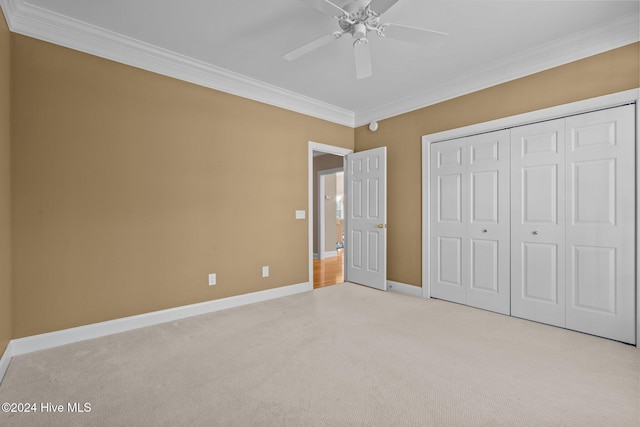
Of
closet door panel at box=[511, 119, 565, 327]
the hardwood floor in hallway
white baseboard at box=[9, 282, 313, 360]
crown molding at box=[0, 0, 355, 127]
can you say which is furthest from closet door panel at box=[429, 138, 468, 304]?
white baseboard at box=[9, 282, 313, 360]

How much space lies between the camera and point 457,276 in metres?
3.72

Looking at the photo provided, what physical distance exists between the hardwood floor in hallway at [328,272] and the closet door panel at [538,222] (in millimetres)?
2594

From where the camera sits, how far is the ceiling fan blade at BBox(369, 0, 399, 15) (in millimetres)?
1869

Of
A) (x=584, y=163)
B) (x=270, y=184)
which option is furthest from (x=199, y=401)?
(x=584, y=163)

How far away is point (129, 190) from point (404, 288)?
11.6ft

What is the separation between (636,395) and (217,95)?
4292 millimetres

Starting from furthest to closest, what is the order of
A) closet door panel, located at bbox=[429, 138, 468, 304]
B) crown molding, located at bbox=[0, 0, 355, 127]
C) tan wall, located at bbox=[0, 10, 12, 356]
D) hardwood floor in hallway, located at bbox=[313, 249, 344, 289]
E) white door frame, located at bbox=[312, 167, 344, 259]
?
white door frame, located at bbox=[312, 167, 344, 259] → hardwood floor in hallway, located at bbox=[313, 249, 344, 289] → closet door panel, located at bbox=[429, 138, 468, 304] → crown molding, located at bbox=[0, 0, 355, 127] → tan wall, located at bbox=[0, 10, 12, 356]

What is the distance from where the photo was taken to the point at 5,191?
2217mm

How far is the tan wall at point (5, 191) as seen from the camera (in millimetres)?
2117

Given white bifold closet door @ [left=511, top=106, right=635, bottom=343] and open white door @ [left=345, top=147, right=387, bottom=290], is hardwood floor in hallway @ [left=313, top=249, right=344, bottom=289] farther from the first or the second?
white bifold closet door @ [left=511, top=106, right=635, bottom=343]

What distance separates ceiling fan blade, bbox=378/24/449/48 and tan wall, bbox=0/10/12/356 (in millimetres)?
2716

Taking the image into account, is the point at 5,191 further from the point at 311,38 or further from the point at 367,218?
the point at 367,218

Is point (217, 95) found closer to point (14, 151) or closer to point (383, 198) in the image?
point (14, 151)

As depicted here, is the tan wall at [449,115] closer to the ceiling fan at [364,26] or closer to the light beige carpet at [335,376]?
the light beige carpet at [335,376]
